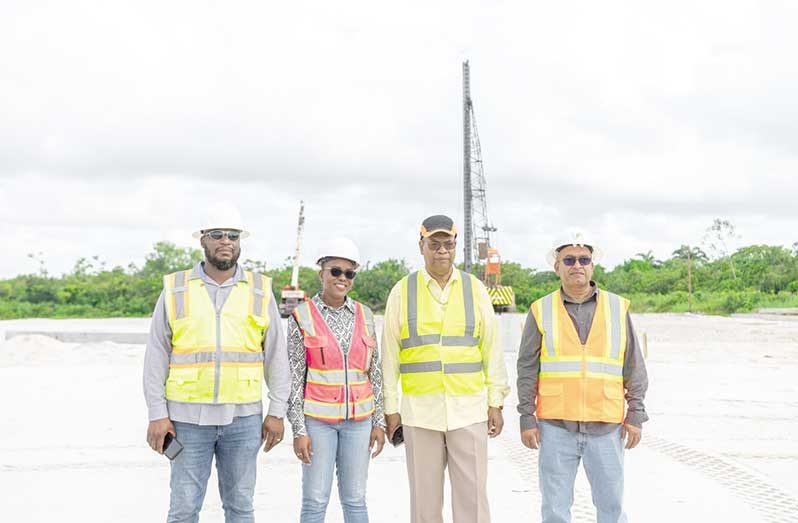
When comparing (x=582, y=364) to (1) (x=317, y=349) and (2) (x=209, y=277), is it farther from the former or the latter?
(2) (x=209, y=277)

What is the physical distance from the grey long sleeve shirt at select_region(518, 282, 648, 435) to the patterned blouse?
708 millimetres

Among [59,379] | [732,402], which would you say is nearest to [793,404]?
[732,402]

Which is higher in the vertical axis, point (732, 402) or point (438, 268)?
point (438, 268)

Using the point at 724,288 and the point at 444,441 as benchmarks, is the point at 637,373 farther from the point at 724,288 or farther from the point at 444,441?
the point at 724,288

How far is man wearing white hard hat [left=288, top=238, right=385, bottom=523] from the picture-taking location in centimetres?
359

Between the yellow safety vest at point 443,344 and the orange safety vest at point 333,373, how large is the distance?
22 cm

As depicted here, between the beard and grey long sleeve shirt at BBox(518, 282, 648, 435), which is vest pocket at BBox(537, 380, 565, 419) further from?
the beard

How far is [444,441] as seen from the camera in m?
3.74

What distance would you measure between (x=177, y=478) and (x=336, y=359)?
0.89m

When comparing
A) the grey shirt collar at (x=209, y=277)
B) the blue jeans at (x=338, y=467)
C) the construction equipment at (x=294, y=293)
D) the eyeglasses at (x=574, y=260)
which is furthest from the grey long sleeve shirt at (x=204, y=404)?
the construction equipment at (x=294, y=293)

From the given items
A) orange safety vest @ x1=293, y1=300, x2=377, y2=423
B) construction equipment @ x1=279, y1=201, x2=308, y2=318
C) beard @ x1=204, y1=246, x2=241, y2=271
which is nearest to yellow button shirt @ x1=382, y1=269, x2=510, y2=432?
orange safety vest @ x1=293, y1=300, x2=377, y2=423

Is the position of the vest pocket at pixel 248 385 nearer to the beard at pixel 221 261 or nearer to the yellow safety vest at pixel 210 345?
the yellow safety vest at pixel 210 345

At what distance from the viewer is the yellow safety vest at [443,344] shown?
12.1 ft

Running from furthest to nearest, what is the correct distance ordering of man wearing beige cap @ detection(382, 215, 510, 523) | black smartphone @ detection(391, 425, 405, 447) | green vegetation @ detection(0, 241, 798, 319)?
green vegetation @ detection(0, 241, 798, 319)
black smartphone @ detection(391, 425, 405, 447)
man wearing beige cap @ detection(382, 215, 510, 523)
